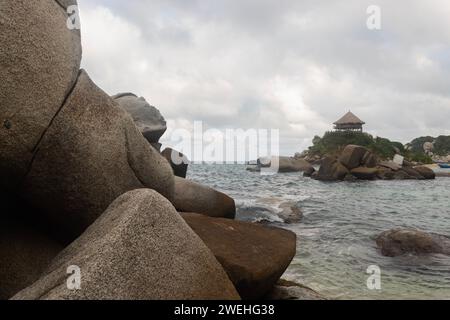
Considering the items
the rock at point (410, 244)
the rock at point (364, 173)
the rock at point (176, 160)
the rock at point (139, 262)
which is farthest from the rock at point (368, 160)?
the rock at point (139, 262)

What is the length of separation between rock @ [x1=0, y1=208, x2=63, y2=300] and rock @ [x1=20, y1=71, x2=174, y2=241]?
25cm

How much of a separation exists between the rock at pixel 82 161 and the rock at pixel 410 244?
795 cm

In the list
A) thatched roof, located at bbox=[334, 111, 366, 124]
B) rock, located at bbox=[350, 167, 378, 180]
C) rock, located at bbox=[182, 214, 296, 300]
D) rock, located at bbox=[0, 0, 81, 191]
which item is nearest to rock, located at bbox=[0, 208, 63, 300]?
rock, located at bbox=[0, 0, 81, 191]

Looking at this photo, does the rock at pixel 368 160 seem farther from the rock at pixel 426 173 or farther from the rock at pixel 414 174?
the rock at pixel 426 173

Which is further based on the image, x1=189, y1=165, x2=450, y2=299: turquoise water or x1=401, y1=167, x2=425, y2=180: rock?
x1=401, y1=167, x2=425, y2=180: rock

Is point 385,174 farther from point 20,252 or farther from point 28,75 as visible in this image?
point 28,75

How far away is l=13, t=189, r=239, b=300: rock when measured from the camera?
267 centimetres

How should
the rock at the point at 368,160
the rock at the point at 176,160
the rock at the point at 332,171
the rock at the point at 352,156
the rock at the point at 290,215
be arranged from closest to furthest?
1. the rock at the point at 176,160
2. the rock at the point at 290,215
3. the rock at the point at 332,171
4. the rock at the point at 352,156
5. the rock at the point at 368,160

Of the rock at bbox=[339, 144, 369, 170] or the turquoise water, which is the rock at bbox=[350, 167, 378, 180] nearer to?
the rock at bbox=[339, 144, 369, 170]

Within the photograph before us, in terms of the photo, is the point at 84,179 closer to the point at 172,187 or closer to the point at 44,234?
the point at 44,234

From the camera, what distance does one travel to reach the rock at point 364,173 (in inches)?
1581
